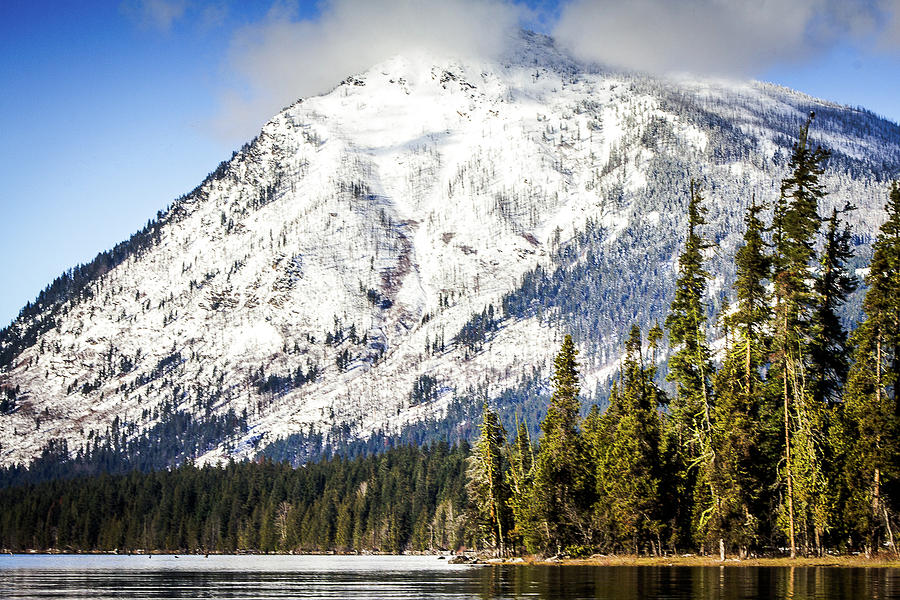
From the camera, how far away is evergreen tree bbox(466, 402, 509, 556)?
119 metres

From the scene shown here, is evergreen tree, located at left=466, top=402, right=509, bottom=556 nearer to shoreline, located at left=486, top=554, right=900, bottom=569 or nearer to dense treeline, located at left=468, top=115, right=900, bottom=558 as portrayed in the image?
dense treeline, located at left=468, top=115, right=900, bottom=558

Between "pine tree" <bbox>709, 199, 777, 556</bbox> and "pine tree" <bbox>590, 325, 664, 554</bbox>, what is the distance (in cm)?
621

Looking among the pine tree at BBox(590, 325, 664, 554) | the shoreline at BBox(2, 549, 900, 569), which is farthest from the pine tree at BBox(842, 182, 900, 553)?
the pine tree at BBox(590, 325, 664, 554)

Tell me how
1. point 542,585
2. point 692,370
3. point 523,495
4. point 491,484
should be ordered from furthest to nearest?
point 491,484, point 523,495, point 692,370, point 542,585

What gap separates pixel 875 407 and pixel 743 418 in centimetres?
1034

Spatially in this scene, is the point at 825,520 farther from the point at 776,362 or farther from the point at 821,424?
the point at 776,362

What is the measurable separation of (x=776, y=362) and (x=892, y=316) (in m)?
10.1

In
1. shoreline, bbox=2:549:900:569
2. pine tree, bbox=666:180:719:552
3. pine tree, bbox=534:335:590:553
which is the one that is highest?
pine tree, bbox=666:180:719:552

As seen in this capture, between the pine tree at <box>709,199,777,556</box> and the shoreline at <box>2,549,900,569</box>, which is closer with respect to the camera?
the shoreline at <box>2,549,900,569</box>

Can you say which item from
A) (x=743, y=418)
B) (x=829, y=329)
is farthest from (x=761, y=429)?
(x=829, y=329)

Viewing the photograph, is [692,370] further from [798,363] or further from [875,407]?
[875,407]

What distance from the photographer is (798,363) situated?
84875mm

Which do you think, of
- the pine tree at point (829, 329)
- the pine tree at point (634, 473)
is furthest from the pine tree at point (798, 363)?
the pine tree at point (634, 473)

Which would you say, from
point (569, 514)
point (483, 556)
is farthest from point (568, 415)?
point (483, 556)
